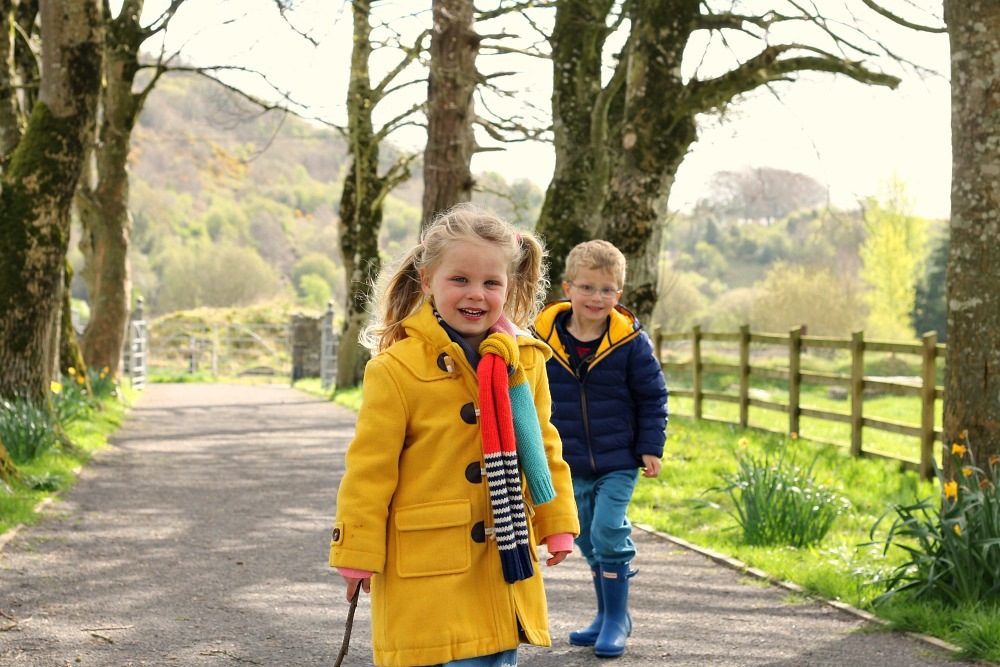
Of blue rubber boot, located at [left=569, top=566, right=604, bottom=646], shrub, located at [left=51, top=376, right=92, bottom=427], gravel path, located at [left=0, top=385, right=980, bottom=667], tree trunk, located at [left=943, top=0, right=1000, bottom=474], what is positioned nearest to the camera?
gravel path, located at [left=0, top=385, right=980, bottom=667]

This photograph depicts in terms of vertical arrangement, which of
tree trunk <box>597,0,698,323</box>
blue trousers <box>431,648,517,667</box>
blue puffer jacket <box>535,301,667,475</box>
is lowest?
blue trousers <box>431,648,517,667</box>

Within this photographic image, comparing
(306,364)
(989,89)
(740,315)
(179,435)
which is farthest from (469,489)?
(740,315)

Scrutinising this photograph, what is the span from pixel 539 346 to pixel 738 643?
2.21m

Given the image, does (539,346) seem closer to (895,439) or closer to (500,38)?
(500,38)

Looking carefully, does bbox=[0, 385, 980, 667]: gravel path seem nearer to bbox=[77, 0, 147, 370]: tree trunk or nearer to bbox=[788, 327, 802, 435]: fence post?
bbox=[788, 327, 802, 435]: fence post

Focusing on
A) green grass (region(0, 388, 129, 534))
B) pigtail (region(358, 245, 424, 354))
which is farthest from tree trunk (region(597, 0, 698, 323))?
pigtail (region(358, 245, 424, 354))

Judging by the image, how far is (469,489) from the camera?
2939 millimetres

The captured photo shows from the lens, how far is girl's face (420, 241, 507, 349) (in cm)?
299

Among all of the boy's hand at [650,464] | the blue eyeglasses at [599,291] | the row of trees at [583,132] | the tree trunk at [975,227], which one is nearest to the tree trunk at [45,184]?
the row of trees at [583,132]

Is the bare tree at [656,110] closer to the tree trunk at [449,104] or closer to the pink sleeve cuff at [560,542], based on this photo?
the tree trunk at [449,104]

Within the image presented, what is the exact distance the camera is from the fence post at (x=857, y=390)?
1159 centimetres

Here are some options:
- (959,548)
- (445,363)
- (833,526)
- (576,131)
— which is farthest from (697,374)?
(445,363)

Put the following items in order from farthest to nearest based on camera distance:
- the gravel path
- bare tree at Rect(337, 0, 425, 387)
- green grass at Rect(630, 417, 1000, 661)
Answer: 1. bare tree at Rect(337, 0, 425, 387)
2. green grass at Rect(630, 417, 1000, 661)
3. the gravel path

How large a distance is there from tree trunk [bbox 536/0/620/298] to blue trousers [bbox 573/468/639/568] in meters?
7.84
